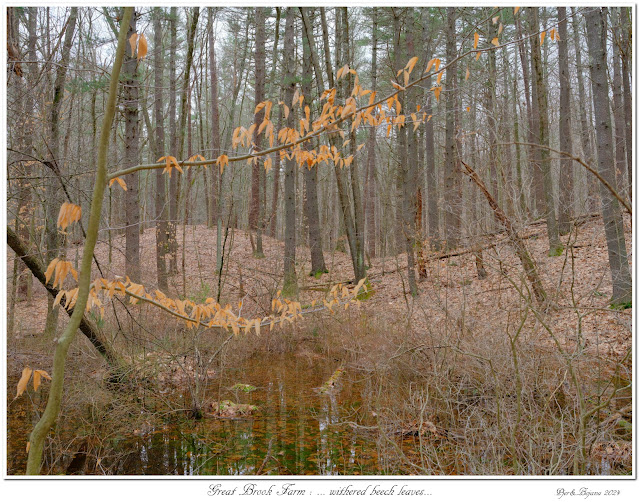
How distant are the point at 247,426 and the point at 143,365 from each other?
1622 millimetres

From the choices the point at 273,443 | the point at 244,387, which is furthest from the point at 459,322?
the point at 244,387

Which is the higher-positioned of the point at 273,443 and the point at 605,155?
the point at 605,155

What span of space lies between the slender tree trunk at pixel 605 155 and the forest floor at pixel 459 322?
287 mm

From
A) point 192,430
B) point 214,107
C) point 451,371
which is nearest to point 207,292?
point 192,430

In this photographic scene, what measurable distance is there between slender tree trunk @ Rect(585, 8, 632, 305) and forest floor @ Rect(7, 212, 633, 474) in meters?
0.29

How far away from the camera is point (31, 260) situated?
14.2ft

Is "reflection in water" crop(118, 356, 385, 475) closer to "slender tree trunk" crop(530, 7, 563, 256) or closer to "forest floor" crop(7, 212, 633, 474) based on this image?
"forest floor" crop(7, 212, 633, 474)

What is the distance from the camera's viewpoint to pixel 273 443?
210 inches

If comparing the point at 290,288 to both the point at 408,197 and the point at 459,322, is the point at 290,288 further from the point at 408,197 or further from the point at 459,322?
the point at 459,322

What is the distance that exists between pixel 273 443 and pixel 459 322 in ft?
9.15

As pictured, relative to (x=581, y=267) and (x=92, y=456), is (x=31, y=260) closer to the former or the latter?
(x=92, y=456)

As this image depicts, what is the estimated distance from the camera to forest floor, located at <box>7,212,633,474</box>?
5109 millimetres

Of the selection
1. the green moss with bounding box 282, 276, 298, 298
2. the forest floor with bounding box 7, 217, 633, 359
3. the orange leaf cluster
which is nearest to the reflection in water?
the forest floor with bounding box 7, 217, 633, 359

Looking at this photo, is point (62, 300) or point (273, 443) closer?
point (273, 443)
